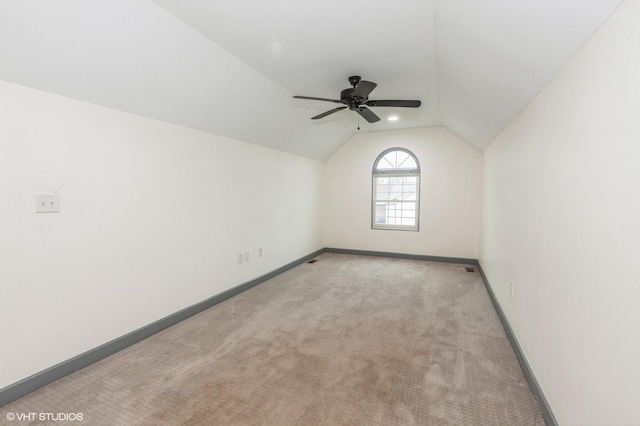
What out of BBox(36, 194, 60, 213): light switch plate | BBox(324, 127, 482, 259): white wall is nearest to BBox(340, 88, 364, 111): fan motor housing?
BBox(36, 194, 60, 213): light switch plate

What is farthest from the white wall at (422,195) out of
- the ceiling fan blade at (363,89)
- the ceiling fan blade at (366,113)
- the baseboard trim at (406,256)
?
the ceiling fan blade at (363,89)

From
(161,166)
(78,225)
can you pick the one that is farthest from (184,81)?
(78,225)

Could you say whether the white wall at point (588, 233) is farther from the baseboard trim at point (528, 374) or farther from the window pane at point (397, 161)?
the window pane at point (397, 161)

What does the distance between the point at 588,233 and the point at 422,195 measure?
4.25 m

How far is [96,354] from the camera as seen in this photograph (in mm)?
2191

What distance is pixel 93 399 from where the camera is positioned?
1803 mm

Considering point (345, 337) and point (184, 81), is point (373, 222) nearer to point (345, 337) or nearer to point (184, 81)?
point (345, 337)

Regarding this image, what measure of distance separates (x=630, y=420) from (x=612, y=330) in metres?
0.28

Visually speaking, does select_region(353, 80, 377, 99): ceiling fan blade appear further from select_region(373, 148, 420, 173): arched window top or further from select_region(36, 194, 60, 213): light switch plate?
select_region(373, 148, 420, 173): arched window top

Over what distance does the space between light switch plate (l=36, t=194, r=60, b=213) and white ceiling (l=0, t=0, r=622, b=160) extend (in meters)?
0.71

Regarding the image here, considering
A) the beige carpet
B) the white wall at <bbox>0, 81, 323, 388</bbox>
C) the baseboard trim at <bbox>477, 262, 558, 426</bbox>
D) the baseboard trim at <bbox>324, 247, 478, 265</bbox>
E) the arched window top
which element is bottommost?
the beige carpet

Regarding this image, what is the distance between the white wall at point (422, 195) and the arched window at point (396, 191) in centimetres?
12

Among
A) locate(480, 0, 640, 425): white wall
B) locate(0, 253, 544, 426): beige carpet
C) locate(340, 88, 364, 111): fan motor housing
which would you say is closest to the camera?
locate(480, 0, 640, 425): white wall

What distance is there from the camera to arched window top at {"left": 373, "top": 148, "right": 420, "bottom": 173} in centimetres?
549
